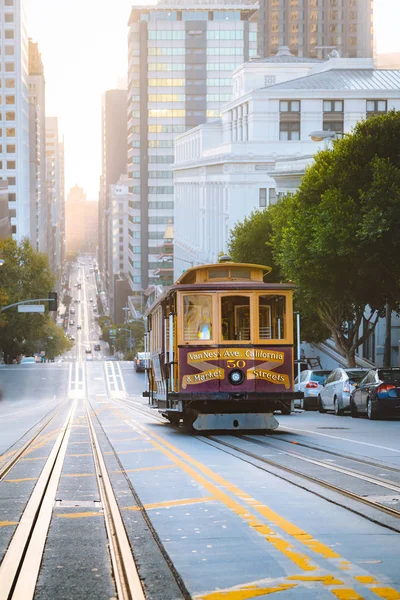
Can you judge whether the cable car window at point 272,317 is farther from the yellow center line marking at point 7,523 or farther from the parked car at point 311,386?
the parked car at point 311,386

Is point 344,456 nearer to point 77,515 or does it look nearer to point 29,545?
point 77,515

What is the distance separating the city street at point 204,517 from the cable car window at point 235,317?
2.03m

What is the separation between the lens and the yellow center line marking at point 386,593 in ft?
24.5

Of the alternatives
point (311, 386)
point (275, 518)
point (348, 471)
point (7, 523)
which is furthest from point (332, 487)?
point (311, 386)

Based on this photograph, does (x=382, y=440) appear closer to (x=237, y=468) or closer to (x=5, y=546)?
(x=237, y=468)

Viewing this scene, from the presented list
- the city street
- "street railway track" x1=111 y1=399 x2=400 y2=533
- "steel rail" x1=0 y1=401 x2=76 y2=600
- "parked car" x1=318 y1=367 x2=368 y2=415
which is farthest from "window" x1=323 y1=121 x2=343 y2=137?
"steel rail" x1=0 y1=401 x2=76 y2=600

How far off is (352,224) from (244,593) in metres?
30.8

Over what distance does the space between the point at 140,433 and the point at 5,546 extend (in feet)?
47.9

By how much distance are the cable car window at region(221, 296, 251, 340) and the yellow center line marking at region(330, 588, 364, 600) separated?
47.7 ft

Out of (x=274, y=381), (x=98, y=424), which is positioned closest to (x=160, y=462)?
(x=274, y=381)

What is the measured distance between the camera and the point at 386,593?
299 inches

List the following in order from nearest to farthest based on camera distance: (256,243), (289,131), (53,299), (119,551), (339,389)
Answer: (119,551) → (339,389) → (256,243) → (53,299) → (289,131)

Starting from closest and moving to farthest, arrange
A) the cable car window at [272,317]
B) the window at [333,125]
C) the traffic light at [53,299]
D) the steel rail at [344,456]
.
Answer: the steel rail at [344,456] < the cable car window at [272,317] < the traffic light at [53,299] < the window at [333,125]

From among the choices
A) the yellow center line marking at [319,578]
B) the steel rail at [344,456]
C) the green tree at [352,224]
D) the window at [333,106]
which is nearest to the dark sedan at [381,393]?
the green tree at [352,224]
